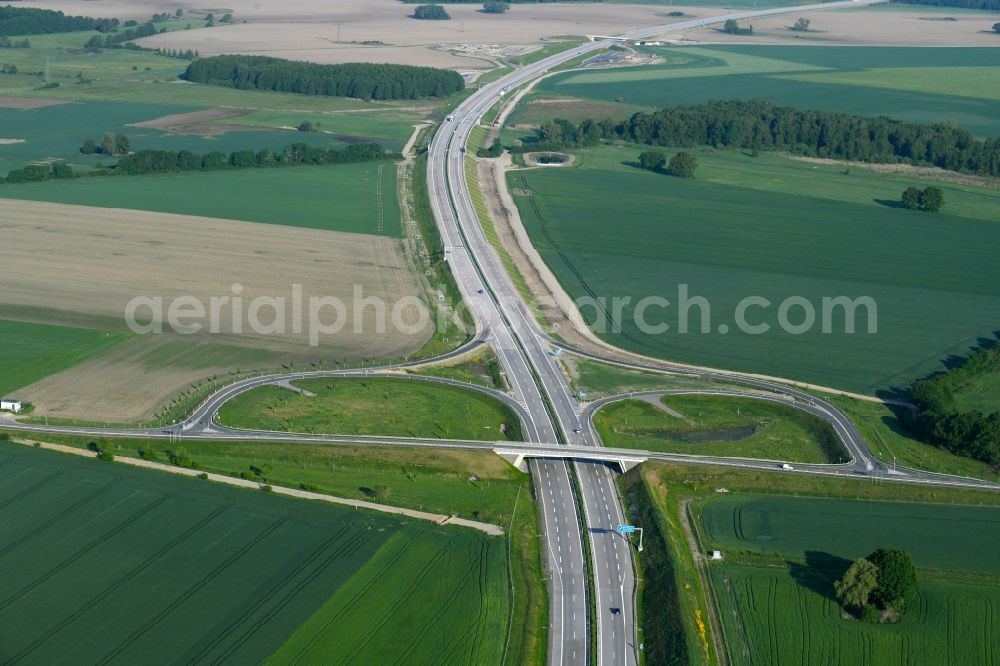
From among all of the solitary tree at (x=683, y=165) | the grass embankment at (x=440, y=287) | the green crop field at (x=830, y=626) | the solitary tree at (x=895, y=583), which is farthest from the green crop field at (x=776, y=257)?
the solitary tree at (x=895, y=583)

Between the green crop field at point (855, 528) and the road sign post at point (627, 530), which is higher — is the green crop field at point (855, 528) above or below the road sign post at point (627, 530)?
below

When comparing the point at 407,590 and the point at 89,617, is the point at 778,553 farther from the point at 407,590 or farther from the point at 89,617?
the point at 89,617

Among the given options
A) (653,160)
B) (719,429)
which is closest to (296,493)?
(719,429)


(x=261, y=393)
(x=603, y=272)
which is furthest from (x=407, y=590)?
(x=603, y=272)

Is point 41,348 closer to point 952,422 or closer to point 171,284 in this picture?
point 171,284

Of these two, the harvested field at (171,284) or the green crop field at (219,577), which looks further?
the harvested field at (171,284)

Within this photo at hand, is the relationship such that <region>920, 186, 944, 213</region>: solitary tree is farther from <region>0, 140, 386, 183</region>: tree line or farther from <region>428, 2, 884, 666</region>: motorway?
<region>0, 140, 386, 183</region>: tree line

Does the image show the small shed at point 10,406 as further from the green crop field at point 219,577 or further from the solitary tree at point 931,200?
the solitary tree at point 931,200
